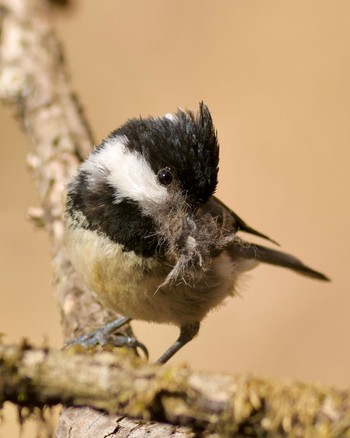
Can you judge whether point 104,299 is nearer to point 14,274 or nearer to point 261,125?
point 14,274

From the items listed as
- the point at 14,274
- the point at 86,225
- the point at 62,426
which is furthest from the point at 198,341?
the point at 62,426

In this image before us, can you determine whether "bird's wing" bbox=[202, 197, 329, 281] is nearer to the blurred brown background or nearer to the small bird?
the small bird

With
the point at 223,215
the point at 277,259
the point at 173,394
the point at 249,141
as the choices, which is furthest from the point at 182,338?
the point at 249,141

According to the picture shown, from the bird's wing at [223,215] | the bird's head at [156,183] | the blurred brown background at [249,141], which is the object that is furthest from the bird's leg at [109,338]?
the blurred brown background at [249,141]

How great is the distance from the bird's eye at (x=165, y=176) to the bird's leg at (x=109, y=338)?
1.82 ft

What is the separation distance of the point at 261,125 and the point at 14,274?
214 centimetres

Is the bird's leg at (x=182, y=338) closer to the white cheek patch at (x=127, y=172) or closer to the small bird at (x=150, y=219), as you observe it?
the small bird at (x=150, y=219)

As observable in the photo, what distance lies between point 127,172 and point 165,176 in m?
0.14

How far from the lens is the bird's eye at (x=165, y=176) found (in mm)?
1875

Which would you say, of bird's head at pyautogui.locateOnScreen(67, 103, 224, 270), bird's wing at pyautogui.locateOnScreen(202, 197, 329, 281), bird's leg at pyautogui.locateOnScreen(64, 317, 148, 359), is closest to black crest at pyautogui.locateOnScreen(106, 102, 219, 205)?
bird's head at pyautogui.locateOnScreen(67, 103, 224, 270)

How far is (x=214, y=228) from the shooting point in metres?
1.77

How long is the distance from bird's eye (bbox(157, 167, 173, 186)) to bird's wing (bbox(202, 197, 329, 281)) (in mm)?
275

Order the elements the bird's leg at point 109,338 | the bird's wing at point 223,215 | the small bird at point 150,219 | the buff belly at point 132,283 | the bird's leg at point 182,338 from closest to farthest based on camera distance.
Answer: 1. the small bird at point 150,219
2. the buff belly at point 132,283
3. the bird's leg at point 109,338
4. the bird's wing at point 223,215
5. the bird's leg at point 182,338

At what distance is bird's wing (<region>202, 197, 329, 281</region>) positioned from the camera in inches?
89.0
